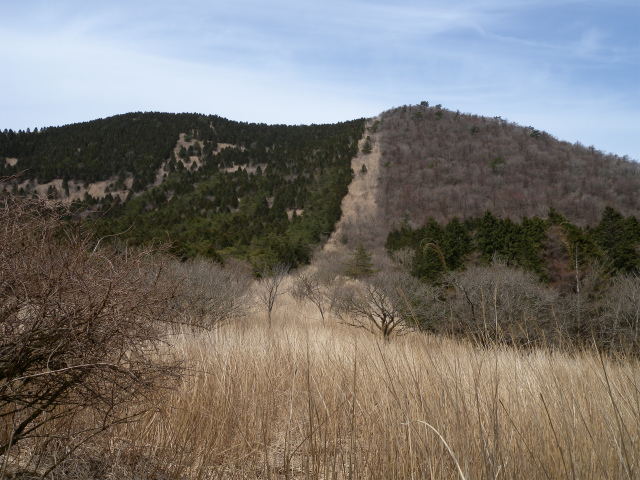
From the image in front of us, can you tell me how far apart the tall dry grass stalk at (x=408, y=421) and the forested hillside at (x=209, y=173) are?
72.9 feet

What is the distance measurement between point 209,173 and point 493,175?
3937cm

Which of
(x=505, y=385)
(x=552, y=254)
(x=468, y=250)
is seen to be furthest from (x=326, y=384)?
(x=468, y=250)

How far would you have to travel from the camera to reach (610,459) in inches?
78.8

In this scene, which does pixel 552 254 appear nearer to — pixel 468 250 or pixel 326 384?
pixel 468 250

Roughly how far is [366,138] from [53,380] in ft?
234

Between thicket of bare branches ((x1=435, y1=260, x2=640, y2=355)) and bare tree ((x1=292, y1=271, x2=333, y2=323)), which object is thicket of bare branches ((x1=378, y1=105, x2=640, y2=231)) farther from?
thicket of bare branches ((x1=435, y1=260, x2=640, y2=355))

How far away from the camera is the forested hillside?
3925 cm

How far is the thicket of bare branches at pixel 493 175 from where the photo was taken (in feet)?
152

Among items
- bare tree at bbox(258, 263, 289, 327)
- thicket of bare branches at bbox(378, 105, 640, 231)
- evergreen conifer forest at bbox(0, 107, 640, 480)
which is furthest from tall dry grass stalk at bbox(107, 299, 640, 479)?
thicket of bare branches at bbox(378, 105, 640, 231)

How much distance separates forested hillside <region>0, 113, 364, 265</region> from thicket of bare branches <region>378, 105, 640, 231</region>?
24.8 feet

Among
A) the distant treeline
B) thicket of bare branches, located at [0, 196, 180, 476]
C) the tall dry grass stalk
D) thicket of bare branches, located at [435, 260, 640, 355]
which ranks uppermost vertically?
thicket of bare branches, located at [0, 196, 180, 476]

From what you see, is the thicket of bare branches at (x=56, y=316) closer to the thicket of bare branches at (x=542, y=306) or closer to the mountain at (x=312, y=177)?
the thicket of bare branches at (x=542, y=306)

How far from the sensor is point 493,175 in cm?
5494

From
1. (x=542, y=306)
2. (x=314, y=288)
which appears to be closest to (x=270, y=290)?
(x=314, y=288)
